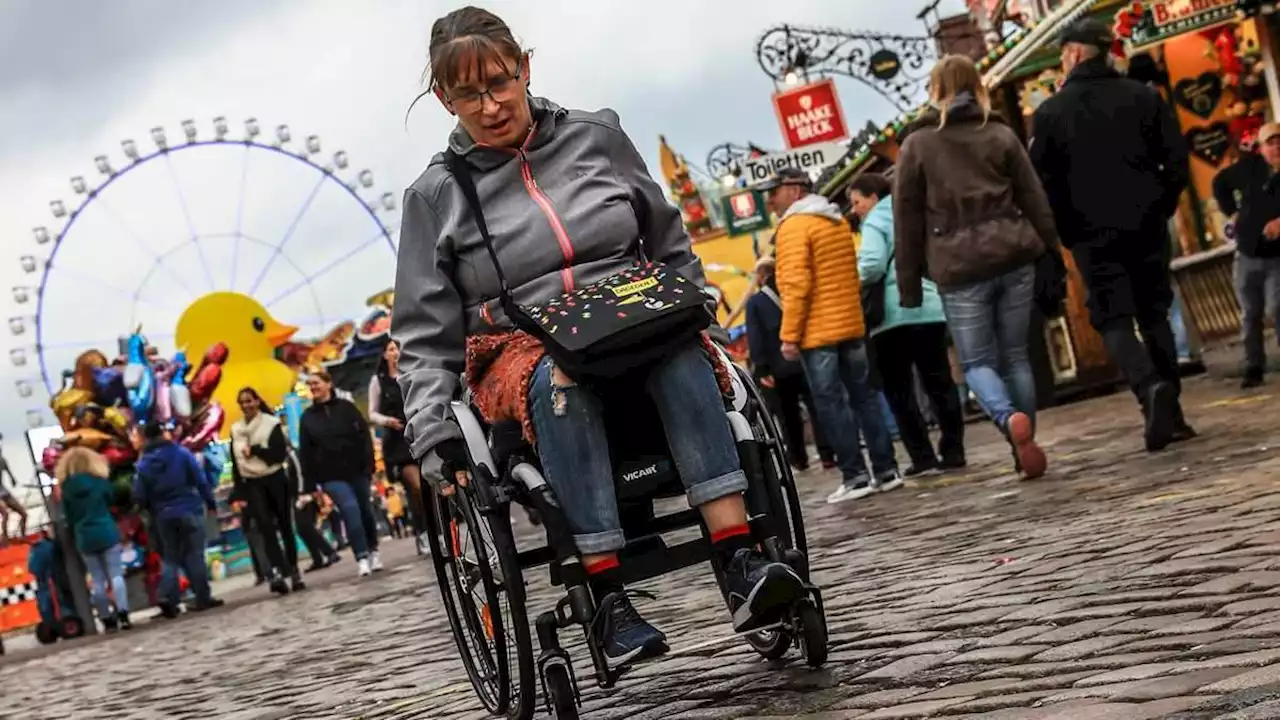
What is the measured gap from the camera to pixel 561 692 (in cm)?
395

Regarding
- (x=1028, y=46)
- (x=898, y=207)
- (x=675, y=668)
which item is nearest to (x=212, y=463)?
(x=1028, y=46)

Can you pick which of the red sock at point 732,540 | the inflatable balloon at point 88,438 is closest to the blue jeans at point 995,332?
the red sock at point 732,540

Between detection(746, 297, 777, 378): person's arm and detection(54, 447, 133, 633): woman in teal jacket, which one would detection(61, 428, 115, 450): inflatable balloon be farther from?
detection(746, 297, 777, 378): person's arm

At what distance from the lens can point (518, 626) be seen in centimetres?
395

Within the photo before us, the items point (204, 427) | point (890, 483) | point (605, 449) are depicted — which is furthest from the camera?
point (204, 427)

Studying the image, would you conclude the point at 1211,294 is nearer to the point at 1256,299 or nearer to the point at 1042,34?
the point at 1042,34

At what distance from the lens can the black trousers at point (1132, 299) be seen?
8.61 metres

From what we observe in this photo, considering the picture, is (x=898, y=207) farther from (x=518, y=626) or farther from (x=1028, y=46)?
(x=1028, y=46)

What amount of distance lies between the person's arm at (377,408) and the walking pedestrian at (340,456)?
0.46 ft

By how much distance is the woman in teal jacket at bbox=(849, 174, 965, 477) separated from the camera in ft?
34.7

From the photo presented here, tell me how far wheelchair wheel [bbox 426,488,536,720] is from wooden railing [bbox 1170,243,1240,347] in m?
15.1

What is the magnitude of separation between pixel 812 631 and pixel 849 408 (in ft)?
21.8

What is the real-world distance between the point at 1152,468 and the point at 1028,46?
8071 mm

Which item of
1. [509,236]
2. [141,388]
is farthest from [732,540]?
[141,388]
